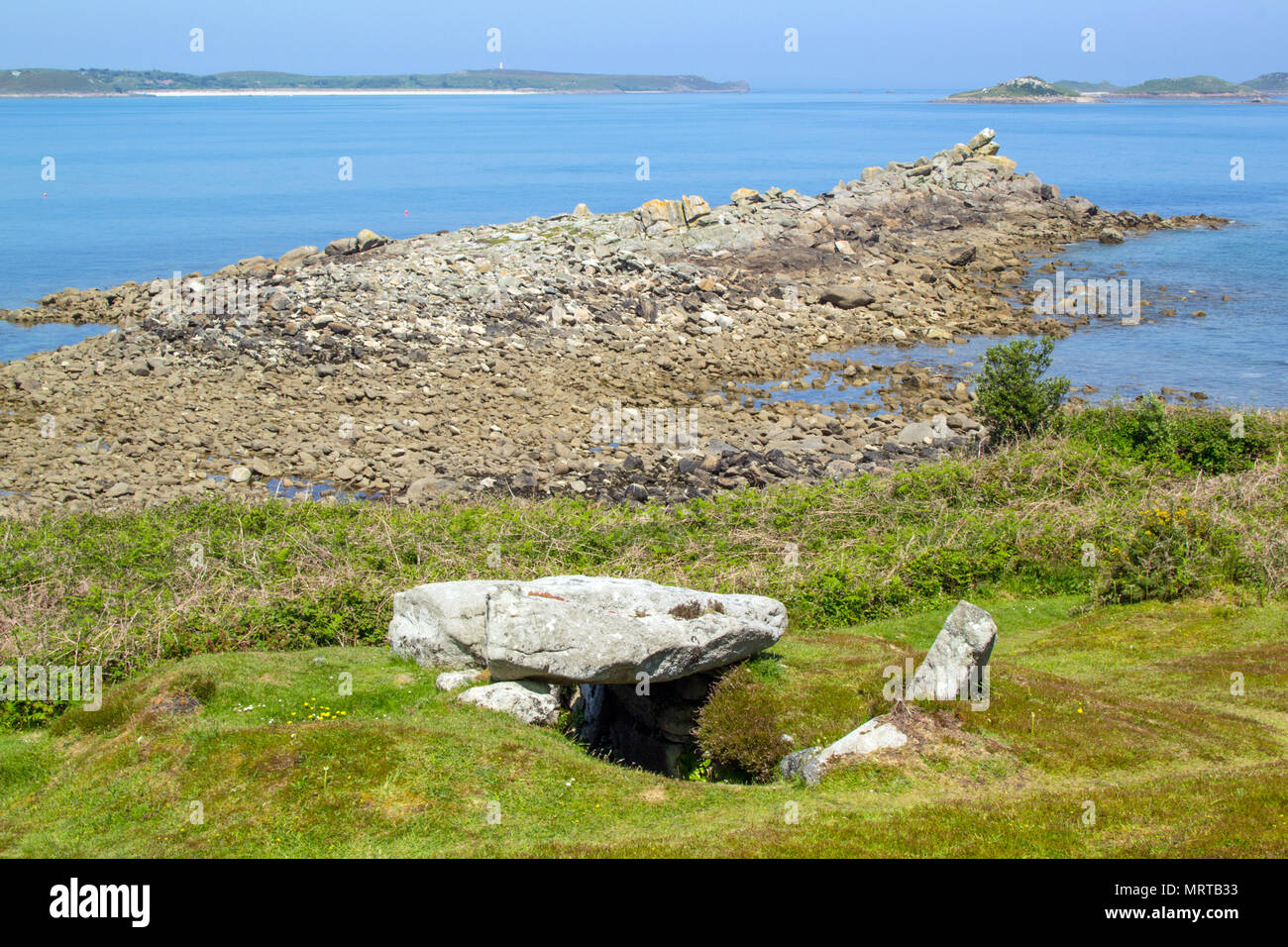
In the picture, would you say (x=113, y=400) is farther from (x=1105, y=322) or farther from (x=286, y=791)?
(x=1105, y=322)

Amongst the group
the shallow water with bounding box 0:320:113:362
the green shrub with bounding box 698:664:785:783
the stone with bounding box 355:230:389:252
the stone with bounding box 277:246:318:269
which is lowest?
the green shrub with bounding box 698:664:785:783

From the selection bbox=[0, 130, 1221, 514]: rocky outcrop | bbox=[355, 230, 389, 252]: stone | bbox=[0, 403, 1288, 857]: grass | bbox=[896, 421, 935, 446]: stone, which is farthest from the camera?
bbox=[355, 230, 389, 252]: stone

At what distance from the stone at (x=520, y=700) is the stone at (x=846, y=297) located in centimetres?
3215

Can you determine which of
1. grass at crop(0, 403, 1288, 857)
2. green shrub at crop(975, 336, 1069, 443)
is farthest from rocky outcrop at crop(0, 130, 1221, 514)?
grass at crop(0, 403, 1288, 857)

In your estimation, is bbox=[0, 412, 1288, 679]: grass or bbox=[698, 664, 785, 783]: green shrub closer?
bbox=[698, 664, 785, 783]: green shrub

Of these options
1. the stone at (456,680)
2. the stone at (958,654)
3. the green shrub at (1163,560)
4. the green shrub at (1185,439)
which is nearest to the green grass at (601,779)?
the stone at (456,680)

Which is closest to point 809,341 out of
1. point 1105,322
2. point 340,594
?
point 1105,322

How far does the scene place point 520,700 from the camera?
12.7m

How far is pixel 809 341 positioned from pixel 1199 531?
2146cm

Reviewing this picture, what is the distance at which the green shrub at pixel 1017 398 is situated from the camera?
991 inches

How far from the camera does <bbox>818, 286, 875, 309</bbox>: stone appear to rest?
42.2m

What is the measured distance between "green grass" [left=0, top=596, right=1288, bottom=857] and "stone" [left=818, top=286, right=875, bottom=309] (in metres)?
29.6

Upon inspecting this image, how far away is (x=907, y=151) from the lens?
11988cm

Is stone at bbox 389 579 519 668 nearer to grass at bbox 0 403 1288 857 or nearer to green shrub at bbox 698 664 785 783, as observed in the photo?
grass at bbox 0 403 1288 857
